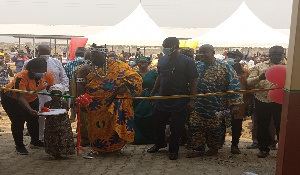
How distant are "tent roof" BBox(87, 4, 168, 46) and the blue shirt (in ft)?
24.9

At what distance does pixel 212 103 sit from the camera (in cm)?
657

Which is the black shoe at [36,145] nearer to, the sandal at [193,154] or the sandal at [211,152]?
the sandal at [193,154]

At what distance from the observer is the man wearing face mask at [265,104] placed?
6707mm

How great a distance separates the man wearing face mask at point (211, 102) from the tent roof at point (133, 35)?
762 centimetres

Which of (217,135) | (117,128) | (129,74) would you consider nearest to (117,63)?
(129,74)

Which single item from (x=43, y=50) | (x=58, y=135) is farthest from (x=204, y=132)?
(x=43, y=50)

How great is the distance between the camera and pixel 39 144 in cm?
734

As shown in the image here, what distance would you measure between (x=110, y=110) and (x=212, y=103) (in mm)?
1605

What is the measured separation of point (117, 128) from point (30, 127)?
64.1 inches

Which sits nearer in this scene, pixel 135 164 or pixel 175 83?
pixel 135 164

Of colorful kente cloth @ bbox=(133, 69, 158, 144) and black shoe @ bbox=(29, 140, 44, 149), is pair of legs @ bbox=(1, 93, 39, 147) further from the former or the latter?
colorful kente cloth @ bbox=(133, 69, 158, 144)

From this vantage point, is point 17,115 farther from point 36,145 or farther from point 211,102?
point 211,102

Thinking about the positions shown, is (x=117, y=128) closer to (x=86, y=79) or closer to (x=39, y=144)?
(x=86, y=79)

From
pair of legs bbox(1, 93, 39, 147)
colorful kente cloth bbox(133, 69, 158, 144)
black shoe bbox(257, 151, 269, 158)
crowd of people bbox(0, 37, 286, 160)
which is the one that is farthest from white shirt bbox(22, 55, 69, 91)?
black shoe bbox(257, 151, 269, 158)
